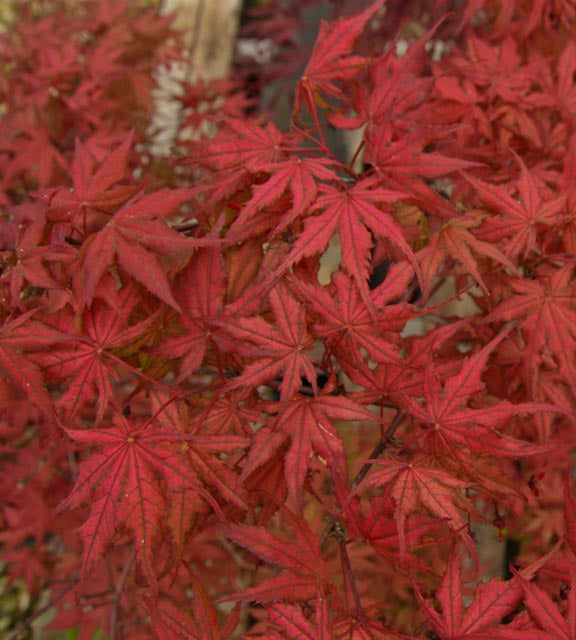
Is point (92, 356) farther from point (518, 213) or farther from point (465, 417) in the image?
point (518, 213)

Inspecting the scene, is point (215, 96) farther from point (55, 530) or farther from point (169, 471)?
point (169, 471)

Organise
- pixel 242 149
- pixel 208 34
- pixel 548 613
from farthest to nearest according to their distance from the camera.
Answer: pixel 208 34 → pixel 242 149 → pixel 548 613

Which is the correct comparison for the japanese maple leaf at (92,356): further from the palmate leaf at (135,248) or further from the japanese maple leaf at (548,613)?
the japanese maple leaf at (548,613)

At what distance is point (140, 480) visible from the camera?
2.39ft

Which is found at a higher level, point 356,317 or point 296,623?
point 356,317

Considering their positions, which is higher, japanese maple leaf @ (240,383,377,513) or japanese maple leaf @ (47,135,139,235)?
japanese maple leaf @ (47,135,139,235)

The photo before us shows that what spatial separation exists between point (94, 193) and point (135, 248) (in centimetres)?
12

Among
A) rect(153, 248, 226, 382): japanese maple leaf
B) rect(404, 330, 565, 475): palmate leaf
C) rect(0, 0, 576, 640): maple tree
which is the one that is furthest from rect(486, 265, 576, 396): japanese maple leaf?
rect(153, 248, 226, 382): japanese maple leaf

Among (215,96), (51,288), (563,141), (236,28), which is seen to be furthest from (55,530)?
(236,28)

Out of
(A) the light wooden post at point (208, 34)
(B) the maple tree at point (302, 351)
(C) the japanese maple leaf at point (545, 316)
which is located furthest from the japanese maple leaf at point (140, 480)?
(A) the light wooden post at point (208, 34)

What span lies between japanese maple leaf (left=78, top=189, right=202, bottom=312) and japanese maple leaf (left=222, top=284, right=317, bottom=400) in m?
0.10

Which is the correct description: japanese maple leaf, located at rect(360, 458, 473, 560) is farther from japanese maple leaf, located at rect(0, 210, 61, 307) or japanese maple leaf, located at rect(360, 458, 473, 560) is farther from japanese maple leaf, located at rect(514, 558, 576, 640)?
japanese maple leaf, located at rect(0, 210, 61, 307)

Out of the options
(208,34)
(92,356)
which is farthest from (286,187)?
(208,34)

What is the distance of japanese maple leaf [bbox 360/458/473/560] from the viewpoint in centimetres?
69
